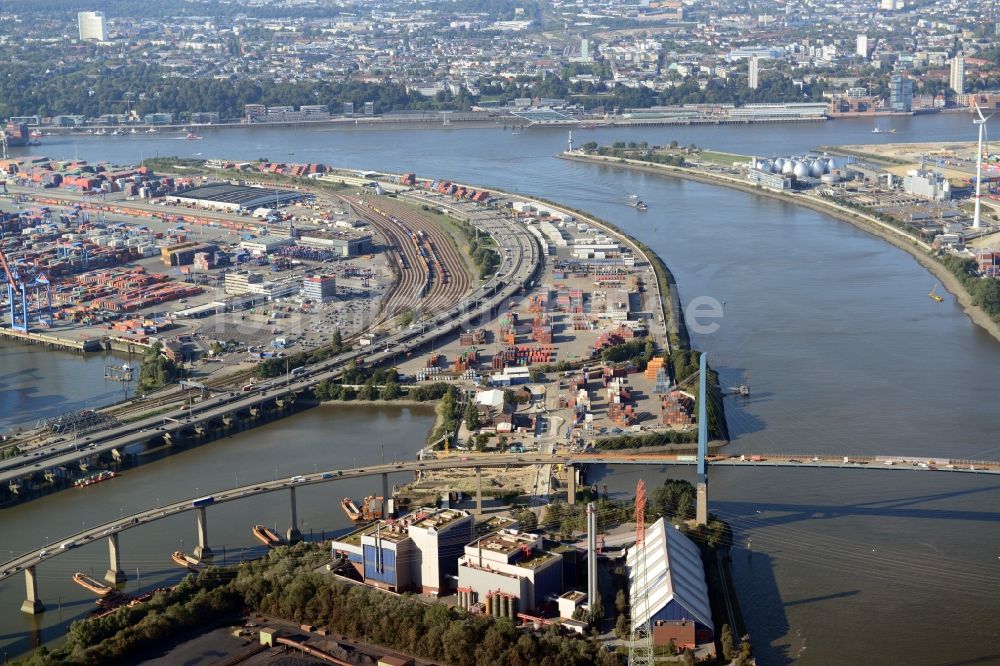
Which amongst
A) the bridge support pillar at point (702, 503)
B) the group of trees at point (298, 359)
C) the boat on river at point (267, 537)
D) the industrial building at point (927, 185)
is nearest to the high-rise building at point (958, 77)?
the industrial building at point (927, 185)

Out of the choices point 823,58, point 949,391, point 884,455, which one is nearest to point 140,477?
point 884,455

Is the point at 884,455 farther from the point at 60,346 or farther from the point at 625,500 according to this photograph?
the point at 60,346

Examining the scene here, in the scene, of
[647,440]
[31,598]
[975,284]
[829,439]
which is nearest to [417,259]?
[975,284]

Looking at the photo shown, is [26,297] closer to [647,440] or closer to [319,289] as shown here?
[319,289]

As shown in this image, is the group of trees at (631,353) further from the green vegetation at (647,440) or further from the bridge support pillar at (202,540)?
the bridge support pillar at (202,540)

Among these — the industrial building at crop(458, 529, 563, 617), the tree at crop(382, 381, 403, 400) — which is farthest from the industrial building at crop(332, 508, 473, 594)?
the tree at crop(382, 381, 403, 400)

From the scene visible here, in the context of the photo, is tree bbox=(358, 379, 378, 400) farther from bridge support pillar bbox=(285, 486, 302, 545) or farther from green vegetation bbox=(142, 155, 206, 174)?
green vegetation bbox=(142, 155, 206, 174)
